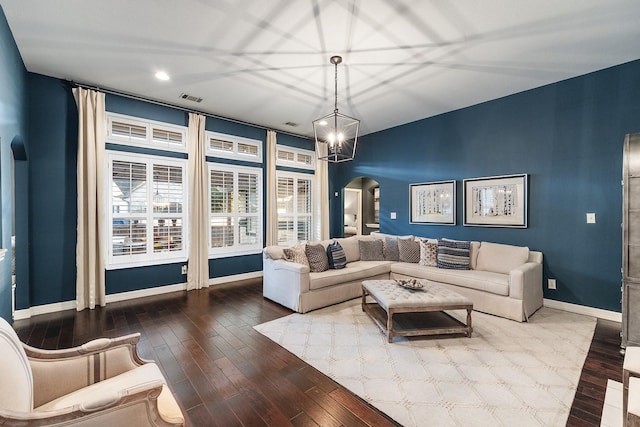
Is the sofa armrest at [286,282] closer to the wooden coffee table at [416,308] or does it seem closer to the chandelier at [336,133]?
the wooden coffee table at [416,308]

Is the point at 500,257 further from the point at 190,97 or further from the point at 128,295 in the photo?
the point at 128,295

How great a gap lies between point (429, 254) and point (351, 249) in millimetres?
1299

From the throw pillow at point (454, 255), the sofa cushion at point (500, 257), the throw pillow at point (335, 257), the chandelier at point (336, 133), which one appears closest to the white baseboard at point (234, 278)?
the throw pillow at point (335, 257)

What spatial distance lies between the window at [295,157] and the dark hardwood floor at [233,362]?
130 inches

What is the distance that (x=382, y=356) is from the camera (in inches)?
102

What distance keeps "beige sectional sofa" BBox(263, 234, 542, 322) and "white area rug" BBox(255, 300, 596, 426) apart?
22cm

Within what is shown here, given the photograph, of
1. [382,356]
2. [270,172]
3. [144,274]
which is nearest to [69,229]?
[144,274]

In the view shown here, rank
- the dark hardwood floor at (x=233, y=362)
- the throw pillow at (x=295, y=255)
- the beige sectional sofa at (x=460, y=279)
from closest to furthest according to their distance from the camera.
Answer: the dark hardwood floor at (x=233, y=362)
the beige sectional sofa at (x=460, y=279)
the throw pillow at (x=295, y=255)

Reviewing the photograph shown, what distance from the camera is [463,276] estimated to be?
155 inches

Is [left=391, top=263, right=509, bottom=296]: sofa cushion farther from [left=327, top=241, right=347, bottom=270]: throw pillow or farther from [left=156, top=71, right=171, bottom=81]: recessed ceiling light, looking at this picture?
[left=156, top=71, right=171, bottom=81]: recessed ceiling light

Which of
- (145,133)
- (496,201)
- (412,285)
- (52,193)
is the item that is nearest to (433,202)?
(496,201)

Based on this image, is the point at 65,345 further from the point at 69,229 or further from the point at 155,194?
the point at 155,194

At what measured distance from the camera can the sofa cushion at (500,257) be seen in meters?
3.97

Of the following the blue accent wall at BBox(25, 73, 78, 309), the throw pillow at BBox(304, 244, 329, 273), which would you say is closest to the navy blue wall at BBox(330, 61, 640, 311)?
the throw pillow at BBox(304, 244, 329, 273)
